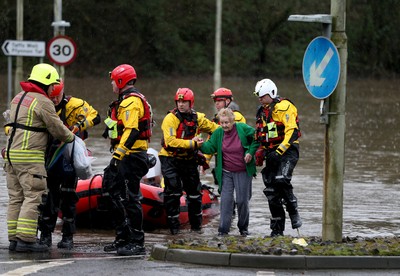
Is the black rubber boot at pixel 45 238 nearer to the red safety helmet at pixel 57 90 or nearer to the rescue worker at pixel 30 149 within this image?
the rescue worker at pixel 30 149

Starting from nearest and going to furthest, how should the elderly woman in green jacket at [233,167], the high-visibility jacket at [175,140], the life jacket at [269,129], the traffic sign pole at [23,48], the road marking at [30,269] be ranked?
the road marking at [30,269] < the life jacket at [269,129] < the elderly woman in green jacket at [233,167] < the high-visibility jacket at [175,140] < the traffic sign pole at [23,48]

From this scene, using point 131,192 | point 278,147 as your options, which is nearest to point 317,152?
point 278,147

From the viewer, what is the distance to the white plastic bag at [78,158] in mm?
12594

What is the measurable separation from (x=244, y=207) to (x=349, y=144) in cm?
1514

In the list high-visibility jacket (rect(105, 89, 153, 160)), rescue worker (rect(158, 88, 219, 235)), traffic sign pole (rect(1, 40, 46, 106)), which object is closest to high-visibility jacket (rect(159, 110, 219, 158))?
rescue worker (rect(158, 88, 219, 235))

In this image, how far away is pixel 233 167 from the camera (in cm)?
1354

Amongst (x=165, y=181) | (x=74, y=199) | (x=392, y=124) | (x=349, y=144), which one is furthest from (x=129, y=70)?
(x=392, y=124)

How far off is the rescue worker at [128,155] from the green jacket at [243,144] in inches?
66.3

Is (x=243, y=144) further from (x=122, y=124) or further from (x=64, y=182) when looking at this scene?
(x=64, y=182)

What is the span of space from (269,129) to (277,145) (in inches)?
8.4

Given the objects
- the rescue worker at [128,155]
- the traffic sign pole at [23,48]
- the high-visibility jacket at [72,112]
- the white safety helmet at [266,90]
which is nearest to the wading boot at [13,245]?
the rescue worker at [128,155]

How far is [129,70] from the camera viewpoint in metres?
12.2

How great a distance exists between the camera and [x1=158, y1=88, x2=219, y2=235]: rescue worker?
14.2m

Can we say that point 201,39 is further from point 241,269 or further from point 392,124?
point 241,269
